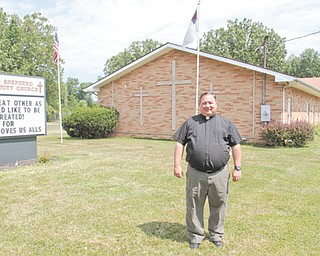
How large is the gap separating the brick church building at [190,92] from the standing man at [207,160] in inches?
417

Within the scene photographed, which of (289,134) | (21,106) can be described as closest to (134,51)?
(289,134)

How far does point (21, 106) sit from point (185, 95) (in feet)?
30.1

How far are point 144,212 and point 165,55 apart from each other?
43.7 feet

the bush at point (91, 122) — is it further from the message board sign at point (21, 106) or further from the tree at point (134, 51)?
the tree at point (134, 51)

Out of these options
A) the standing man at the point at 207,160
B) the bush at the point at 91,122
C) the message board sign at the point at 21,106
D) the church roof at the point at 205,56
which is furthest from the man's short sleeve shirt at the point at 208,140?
the bush at the point at 91,122

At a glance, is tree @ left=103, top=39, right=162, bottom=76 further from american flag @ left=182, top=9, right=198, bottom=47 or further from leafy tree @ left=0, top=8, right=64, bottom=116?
american flag @ left=182, top=9, right=198, bottom=47

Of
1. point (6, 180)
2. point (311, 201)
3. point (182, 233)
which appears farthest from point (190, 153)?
point (6, 180)

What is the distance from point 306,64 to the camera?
164ft

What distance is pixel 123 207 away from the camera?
16.6 feet

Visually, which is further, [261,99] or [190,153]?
[261,99]

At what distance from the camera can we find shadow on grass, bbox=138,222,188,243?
391 centimetres

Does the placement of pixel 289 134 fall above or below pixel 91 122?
below

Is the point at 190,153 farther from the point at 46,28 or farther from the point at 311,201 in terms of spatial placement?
the point at 46,28

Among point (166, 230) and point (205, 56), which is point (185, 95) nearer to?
point (205, 56)
